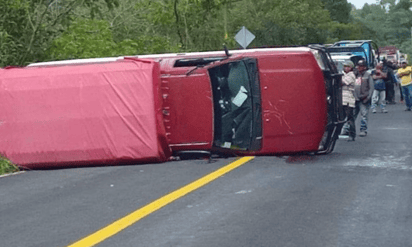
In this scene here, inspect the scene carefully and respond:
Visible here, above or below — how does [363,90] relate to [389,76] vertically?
above

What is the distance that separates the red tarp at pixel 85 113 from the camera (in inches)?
595

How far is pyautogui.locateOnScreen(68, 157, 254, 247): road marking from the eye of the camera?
9.06 m

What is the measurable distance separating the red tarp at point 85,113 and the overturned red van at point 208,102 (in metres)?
0.02

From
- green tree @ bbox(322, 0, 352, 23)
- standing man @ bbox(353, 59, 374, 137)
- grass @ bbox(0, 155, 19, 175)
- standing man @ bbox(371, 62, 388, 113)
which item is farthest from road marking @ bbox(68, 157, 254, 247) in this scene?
green tree @ bbox(322, 0, 352, 23)

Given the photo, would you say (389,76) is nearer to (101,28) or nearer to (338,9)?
(101,28)

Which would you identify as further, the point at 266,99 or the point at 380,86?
the point at 380,86

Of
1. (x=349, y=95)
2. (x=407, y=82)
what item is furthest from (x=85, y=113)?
(x=407, y=82)

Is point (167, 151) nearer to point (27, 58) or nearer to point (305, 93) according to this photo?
point (305, 93)

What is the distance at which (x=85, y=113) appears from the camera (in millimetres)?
15180

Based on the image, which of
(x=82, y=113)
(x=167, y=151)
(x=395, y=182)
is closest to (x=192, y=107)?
(x=167, y=151)

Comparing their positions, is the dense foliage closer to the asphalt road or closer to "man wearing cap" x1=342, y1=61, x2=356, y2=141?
"man wearing cap" x1=342, y1=61, x2=356, y2=141

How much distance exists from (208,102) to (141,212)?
5.13 metres

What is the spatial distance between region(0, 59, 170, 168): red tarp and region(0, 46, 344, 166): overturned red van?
0.05 feet

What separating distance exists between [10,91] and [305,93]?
15.5 ft
